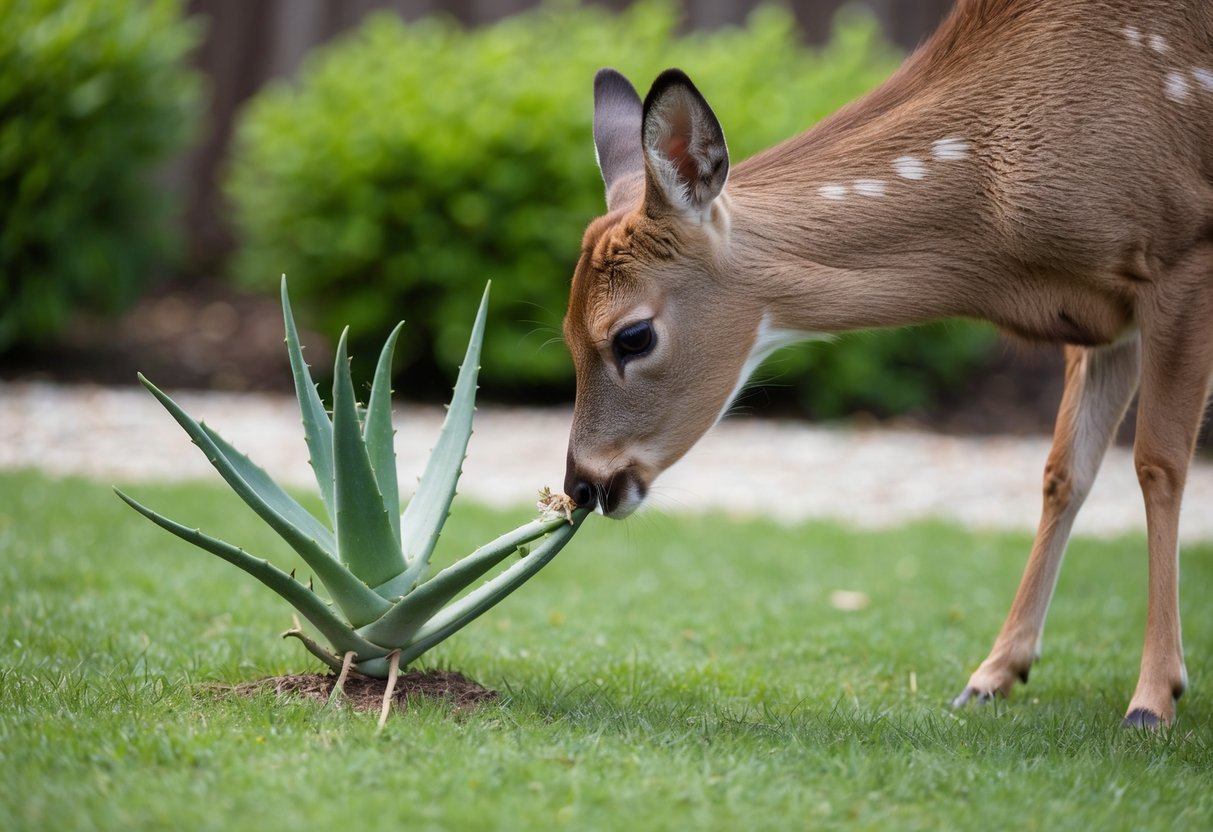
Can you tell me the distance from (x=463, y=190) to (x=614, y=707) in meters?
6.99

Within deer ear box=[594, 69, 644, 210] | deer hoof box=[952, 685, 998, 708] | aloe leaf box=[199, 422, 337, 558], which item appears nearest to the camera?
aloe leaf box=[199, 422, 337, 558]

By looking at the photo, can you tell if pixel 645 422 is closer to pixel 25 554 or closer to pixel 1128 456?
pixel 25 554

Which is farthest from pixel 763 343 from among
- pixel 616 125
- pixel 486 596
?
pixel 486 596

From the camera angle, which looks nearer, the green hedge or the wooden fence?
the green hedge

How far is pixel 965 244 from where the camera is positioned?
4070 mm

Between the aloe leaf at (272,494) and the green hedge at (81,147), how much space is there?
693cm

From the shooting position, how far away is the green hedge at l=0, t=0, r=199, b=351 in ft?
31.6

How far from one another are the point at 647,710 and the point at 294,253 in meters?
7.61

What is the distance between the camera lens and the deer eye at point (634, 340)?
12.8ft

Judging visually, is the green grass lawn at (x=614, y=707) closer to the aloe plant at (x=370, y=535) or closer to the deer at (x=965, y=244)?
the aloe plant at (x=370, y=535)

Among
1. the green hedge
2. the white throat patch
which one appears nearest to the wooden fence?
the green hedge

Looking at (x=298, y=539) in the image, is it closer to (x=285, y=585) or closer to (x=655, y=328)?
(x=285, y=585)

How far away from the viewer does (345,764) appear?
304 cm

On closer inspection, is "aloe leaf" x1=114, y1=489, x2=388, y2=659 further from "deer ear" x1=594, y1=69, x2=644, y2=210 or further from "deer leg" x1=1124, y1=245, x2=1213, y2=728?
"deer leg" x1=1124, y1=245, x2=1213, y2=728
